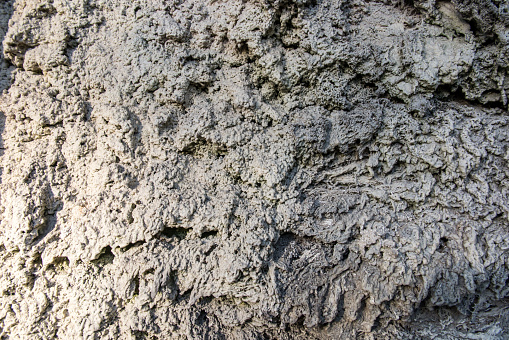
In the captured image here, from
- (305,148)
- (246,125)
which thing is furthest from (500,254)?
(246,125)

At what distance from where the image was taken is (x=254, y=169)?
1135 mm

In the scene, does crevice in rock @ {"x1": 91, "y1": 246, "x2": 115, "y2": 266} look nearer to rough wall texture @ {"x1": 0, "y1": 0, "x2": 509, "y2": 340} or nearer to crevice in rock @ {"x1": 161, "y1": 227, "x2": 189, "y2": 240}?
rough wall texture @ {"x1": 0, "y1": 0, "x2": 509, "y2": 340}

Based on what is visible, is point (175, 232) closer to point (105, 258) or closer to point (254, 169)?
point (105, 258)

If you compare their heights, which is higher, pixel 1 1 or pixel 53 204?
pixel 1 1

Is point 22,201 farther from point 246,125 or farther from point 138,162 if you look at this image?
point 246,125

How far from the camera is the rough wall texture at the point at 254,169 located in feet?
3.50

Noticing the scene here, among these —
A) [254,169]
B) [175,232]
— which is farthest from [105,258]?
[254,169]

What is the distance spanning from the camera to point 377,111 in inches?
46.3

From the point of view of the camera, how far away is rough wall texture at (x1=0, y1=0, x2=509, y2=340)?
3.50 feet

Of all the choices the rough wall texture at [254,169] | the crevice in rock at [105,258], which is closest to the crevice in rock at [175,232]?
the rough wall texture at [254,169]

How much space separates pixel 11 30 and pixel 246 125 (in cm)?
100

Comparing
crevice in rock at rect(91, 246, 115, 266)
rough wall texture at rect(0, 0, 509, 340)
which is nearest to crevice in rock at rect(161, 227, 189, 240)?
rough wall texture at rect(0, 0, 509, 340)

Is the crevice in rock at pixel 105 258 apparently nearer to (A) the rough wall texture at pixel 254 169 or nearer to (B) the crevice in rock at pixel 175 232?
(A) the rough wall texture at pixel 254 169

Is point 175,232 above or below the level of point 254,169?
below
